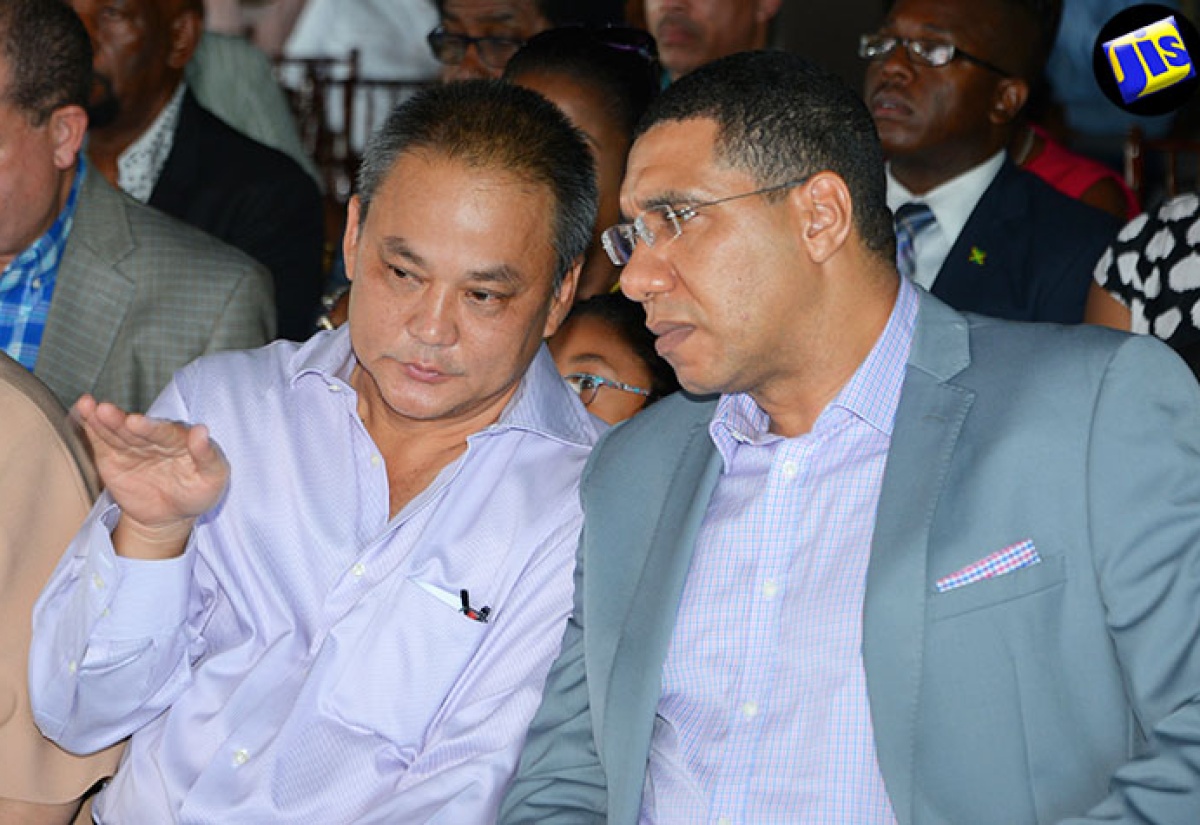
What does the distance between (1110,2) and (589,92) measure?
275 cm

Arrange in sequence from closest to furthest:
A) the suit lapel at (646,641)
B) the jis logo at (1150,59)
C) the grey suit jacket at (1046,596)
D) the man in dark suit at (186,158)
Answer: the grey suit jacket at (1046,596) < the suit lapel at (646,641) < the jis logo at (1150,59) < the man in dark suit at (186,158)

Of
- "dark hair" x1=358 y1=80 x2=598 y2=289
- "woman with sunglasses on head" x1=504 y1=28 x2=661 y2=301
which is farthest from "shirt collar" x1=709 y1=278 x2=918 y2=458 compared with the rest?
"woman with sunglasses on head" x1=504 y1=28 x2=661 y2=301

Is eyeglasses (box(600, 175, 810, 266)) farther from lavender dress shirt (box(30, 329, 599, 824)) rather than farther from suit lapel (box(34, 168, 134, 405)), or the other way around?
suit lapel (box(34, 168, 134, 405))

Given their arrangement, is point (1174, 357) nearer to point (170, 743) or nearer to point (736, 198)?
point (736, 198)

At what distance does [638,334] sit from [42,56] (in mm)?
1158

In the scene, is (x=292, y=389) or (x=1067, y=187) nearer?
(x=292, y=389)

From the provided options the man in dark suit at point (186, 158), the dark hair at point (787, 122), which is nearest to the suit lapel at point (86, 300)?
the man in dark suit at point (186, 158)

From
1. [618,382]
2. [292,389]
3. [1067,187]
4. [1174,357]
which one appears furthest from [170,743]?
[1067,187]

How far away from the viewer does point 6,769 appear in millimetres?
2242

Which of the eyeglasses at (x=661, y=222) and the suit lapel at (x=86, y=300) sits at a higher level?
the eyeglasses at (x=661, y=222)

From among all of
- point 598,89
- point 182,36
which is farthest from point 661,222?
point 182,36

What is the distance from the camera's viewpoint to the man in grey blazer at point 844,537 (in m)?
1.88

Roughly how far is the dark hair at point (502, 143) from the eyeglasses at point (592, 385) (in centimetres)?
47

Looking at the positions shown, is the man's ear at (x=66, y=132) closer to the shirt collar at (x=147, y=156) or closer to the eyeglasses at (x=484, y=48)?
the shirt collar at (x=147, y=156)
